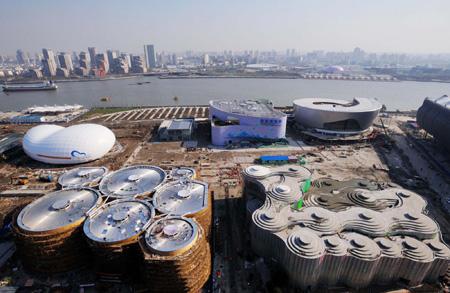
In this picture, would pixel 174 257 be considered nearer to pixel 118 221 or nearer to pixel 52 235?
pixel 118 221

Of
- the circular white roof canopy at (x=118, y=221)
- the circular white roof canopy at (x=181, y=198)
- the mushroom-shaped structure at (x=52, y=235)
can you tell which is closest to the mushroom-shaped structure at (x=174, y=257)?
the circular white roof canopy at (x=118, y=221)

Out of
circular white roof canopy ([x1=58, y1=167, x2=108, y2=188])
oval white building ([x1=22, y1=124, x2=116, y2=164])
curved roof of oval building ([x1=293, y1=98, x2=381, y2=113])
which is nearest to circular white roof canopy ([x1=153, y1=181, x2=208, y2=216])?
circular white roof canopy ([x1=58, y1=167, x2=108, y2=188])

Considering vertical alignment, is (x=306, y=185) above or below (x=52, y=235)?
above

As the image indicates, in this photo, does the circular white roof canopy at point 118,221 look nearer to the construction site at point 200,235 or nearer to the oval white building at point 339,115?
the construction site at point 200,235

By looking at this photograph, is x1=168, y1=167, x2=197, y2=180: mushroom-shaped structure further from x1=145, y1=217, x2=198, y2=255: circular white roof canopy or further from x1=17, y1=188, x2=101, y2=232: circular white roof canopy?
x1=17, y1=188, x2=101, y2=232: circular white roof canopy

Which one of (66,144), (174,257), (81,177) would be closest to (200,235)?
(174,257)
